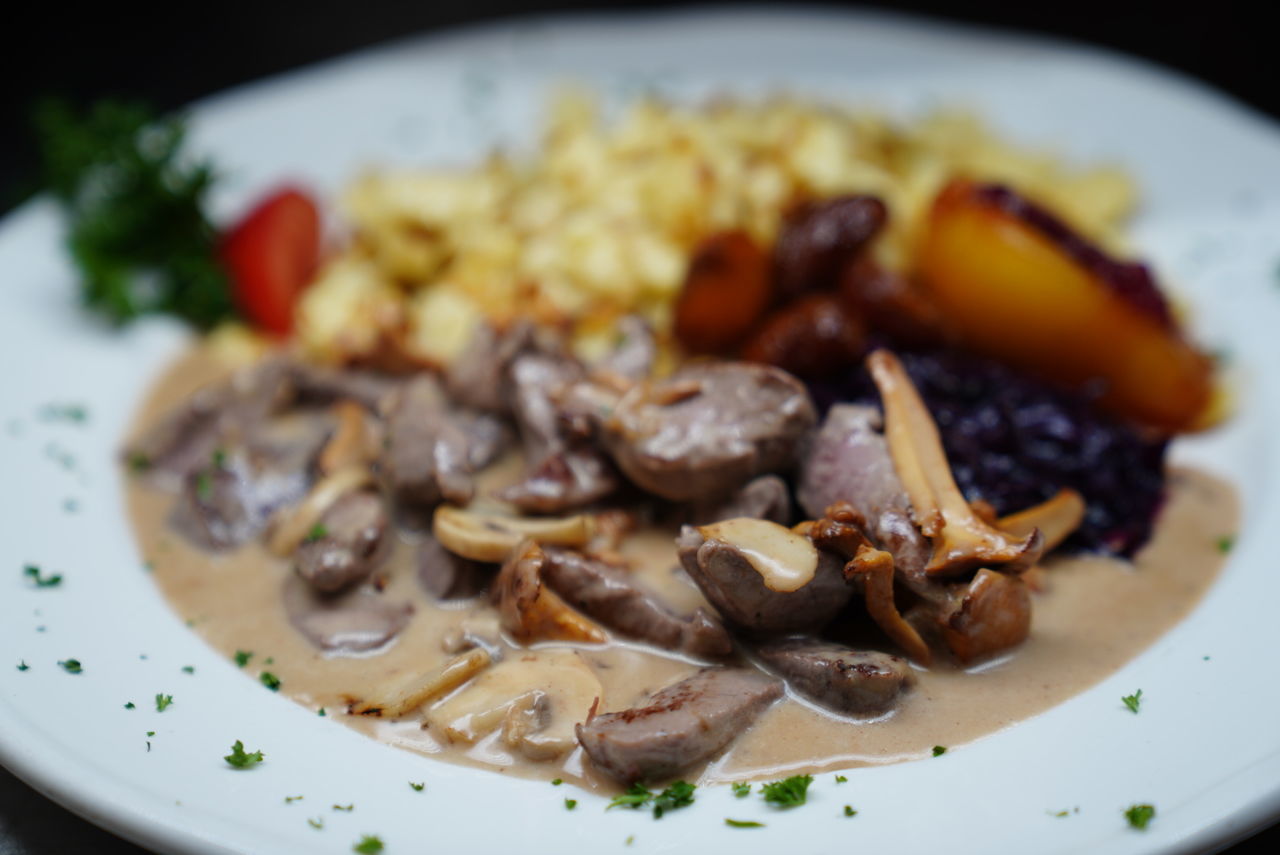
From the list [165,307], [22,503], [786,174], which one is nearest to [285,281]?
[165,307]

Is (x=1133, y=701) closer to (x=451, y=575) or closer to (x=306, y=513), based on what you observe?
(x=451, y=575)

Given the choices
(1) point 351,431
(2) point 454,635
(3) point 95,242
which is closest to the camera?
(2) point 454,635

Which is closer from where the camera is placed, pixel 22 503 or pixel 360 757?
pixel 360 757

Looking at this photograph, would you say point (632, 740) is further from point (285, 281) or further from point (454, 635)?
point (285, 281)

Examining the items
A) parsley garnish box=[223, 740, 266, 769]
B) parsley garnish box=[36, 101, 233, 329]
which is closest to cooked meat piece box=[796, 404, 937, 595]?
parsley garnish box=[223, 740, 266, 769]

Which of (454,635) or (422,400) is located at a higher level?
(422,400)

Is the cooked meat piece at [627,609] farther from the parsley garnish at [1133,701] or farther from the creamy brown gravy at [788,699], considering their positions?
the parsley garnish at [1133,701]

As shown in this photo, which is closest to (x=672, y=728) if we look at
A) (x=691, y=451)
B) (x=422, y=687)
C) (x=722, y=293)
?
(x=422, y=687)
